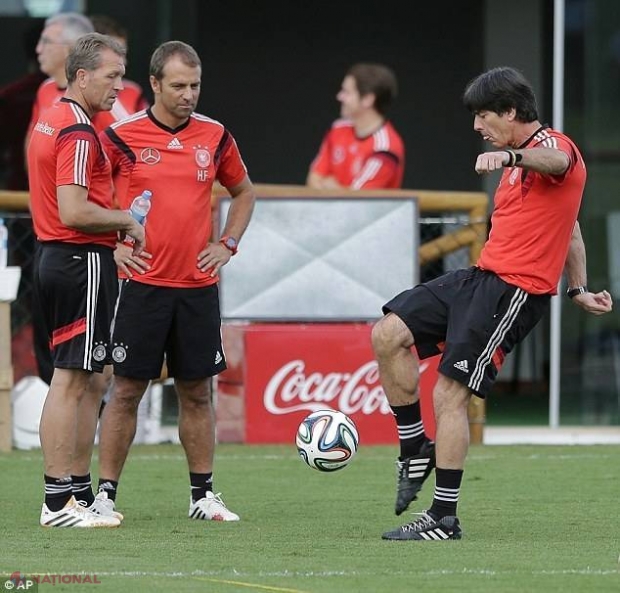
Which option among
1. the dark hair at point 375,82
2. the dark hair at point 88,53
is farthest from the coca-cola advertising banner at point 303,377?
the dark hair at point 88,53

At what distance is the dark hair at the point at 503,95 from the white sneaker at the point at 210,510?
7.08ft

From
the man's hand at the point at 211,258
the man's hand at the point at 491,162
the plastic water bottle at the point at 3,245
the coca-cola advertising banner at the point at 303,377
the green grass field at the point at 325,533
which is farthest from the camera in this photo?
the coca-cola advertising banner at the point at 303,377

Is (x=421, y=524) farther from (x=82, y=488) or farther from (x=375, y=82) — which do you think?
(x=375, y=82)

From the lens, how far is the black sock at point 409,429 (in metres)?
6.95

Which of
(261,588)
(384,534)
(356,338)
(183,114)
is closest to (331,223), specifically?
(356,338)

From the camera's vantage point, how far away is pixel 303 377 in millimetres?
10805

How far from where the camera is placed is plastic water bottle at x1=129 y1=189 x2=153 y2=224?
7250 mm

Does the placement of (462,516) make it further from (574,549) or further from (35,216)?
(35,216)

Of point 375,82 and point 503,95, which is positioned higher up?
point 375,82

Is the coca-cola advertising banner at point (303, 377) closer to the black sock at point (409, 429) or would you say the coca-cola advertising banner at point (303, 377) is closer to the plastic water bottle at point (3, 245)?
the plastic water bottle at point (3, 245)

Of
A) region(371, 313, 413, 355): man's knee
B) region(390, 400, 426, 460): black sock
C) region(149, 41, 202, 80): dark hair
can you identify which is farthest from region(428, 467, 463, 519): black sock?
region(149, 41, 202, 80): dark hair

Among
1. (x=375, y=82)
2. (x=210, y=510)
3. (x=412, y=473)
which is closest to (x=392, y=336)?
(x=412, y=473)

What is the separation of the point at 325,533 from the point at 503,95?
198 cm

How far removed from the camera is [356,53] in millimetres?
15742
